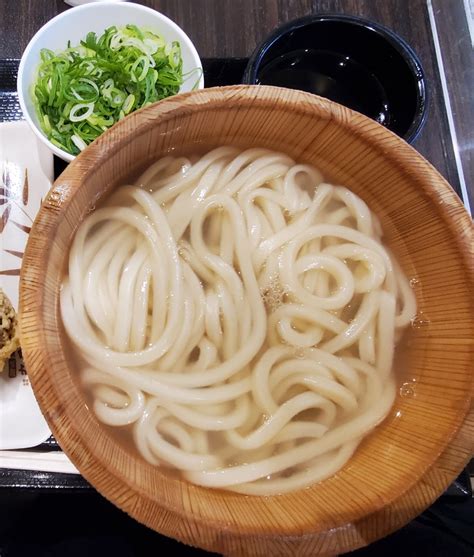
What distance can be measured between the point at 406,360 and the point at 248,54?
47.7 inches

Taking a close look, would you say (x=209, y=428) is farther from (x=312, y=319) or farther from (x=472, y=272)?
(x=472, y=272)

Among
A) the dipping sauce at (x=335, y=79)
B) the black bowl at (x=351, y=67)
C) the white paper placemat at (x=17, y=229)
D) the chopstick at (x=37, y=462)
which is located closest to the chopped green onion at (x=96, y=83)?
the white paper placemat at (x=17, y=229)

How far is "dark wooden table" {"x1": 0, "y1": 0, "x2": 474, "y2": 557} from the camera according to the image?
5.88 feet

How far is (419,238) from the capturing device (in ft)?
4.64

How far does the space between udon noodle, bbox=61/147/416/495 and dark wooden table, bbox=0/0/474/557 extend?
0.58m

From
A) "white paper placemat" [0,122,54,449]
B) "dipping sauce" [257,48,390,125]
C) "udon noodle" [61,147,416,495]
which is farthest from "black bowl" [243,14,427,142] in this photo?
"white paper placemat" [0,122,54,449]

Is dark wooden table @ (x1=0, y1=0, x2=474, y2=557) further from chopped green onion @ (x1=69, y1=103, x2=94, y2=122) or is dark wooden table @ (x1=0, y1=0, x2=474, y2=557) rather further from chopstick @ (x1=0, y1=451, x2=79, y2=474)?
chopped green onion @ (x1=69, y1=103, x2=94, y2=122)

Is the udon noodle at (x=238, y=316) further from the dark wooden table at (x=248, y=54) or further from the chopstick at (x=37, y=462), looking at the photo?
the dark wooden table at (x=248, y=54)

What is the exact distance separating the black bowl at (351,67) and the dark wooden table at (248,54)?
196 millimetres

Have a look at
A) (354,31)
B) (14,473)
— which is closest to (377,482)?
(14,473)

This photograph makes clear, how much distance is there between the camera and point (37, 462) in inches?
61.3

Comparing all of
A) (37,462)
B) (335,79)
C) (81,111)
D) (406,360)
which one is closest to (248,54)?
(335,79)

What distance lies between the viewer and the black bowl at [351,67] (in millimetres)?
1794

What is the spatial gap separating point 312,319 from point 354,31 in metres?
1.01
